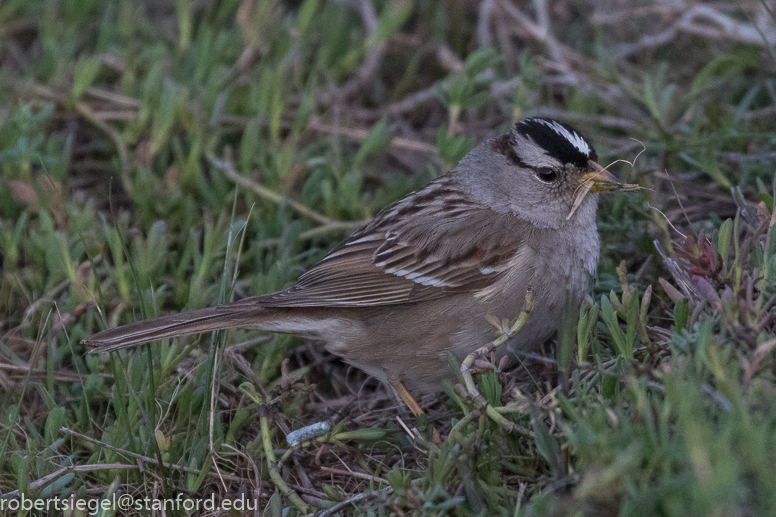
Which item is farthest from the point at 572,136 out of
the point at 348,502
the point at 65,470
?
the point at 65,470

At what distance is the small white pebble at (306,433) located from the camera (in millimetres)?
3248

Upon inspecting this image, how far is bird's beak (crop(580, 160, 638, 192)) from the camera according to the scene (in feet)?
11.9

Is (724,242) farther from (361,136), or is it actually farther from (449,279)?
(361,136)

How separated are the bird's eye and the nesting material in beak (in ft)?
0.42

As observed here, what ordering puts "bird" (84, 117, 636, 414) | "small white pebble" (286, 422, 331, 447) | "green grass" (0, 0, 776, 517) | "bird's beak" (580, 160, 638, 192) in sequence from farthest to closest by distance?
"bird's beak" (580, 160, 638, 192) → "bird" (84, 117, 636, 414) → "small white pebble" (286, 422, 331, 447) → "green grass" (0, 0, 776, 517)

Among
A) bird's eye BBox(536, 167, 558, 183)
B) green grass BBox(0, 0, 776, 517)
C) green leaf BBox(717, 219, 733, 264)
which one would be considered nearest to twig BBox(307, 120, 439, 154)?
green grass BBox(0, 0, 776, 517)

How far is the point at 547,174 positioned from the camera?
373 cm

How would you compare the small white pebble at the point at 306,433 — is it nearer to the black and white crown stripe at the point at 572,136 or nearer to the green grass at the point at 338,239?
the green grass at the point at 338,239

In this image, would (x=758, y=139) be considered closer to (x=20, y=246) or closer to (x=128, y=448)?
(x=128, y=448)

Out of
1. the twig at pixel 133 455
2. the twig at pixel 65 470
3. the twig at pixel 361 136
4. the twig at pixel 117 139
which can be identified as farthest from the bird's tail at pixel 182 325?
the twig at pixel 361 136

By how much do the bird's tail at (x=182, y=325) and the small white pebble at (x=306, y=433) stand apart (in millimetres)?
556

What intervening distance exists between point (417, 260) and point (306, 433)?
3.07ft

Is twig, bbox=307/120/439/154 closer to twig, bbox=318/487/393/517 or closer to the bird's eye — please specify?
the bird's eye

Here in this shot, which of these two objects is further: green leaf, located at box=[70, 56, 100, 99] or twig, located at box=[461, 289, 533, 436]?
green leaf, located at box=[70, 56, 100, 99]
